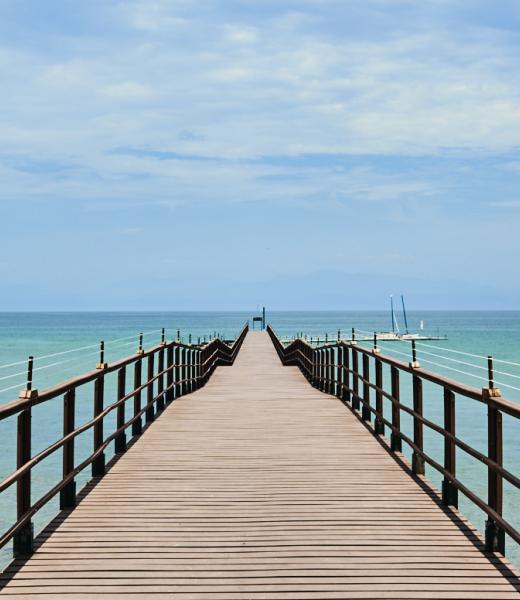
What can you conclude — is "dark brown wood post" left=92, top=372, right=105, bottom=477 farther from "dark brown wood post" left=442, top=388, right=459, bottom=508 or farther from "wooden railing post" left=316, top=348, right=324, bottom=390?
"wooden railing post" left=316, top=348, right=324, bottom=390

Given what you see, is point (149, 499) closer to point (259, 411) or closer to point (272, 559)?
point (272, 559)

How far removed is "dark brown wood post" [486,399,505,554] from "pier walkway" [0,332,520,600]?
14 centimetres

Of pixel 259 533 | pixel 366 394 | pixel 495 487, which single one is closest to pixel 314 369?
pixel 366 394

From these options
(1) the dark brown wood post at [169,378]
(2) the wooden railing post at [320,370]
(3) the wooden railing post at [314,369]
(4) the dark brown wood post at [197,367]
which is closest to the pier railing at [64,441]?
(1) the dark brown wood post at [169,378]

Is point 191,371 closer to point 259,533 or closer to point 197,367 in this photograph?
point 197,367

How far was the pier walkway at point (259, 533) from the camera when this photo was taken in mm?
4898

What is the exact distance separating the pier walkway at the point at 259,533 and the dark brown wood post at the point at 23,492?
124 millimetres

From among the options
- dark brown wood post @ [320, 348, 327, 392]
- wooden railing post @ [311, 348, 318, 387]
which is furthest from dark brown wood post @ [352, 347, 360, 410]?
wooden railing post @ [311, 348, 318, 387]

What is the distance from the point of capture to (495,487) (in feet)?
18.5

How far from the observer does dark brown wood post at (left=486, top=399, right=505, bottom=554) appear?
5.57 metres

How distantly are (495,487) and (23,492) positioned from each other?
3.25 metres

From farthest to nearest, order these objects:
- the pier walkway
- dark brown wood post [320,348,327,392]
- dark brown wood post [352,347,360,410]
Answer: dark brown wood post [320,348,327,392] → dark brown wood post [352,347,360,410] → the pier walkway

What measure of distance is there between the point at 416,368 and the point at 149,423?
15.3ft

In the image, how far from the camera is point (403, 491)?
289 inches
